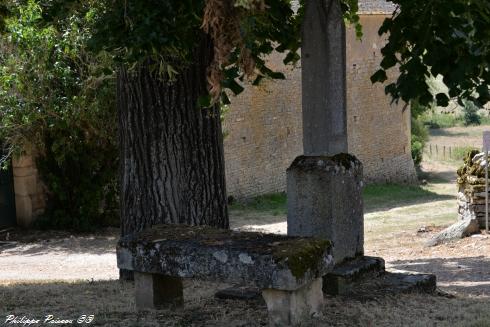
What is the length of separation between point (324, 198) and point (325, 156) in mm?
369

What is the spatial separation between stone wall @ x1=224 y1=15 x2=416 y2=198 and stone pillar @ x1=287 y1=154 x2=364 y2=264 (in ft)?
38.5

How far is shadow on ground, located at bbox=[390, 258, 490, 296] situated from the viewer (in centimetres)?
877

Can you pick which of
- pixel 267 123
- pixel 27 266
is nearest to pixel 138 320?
pixel 27 266

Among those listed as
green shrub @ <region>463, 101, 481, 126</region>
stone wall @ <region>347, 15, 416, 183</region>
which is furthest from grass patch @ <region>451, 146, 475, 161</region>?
green shrub @ <region>463, 101, 481, 126</region>

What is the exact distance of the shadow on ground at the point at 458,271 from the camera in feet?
28.8

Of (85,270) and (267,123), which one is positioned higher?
(267,123)

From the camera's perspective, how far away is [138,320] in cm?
548

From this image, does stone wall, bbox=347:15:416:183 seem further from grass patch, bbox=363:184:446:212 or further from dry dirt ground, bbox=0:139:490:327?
dry dirt ground, bbox=0:139:490:327

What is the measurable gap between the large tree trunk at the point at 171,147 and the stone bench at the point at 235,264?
1.73m

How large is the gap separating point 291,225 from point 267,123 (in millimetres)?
15215

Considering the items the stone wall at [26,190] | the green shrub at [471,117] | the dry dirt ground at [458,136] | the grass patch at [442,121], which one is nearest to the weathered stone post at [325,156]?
the stone wall at [26,190]

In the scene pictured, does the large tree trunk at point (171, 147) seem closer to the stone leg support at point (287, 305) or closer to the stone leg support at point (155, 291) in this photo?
the stone leg support at point (155, 291)

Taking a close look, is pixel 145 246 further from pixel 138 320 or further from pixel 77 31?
pixel 77 31

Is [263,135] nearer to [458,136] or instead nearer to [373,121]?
[373,121]
